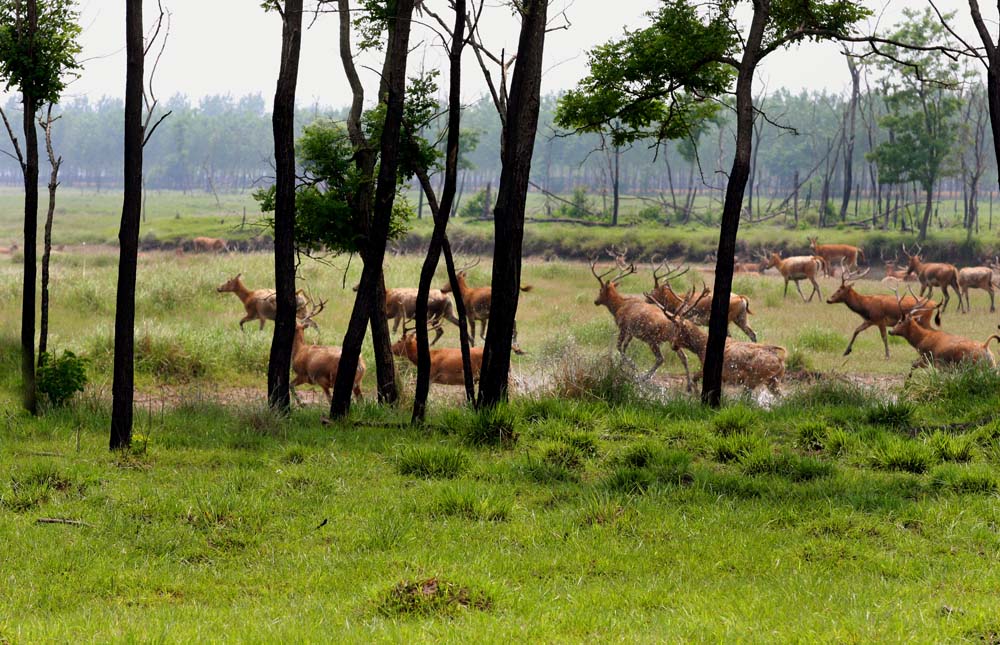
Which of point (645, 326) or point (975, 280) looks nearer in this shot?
point (645, 326)

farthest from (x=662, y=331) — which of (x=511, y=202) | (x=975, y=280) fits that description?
(x=975, y=280)

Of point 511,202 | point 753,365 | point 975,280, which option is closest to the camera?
point 511,202

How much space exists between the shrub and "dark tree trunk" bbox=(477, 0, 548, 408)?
2757 millimetres

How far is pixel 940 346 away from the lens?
17.5 meters

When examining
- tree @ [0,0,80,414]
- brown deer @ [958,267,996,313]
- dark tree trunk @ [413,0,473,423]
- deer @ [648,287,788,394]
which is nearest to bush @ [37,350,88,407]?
tree @ [0,0,80,414]

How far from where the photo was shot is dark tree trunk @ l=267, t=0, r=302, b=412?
12719 mm

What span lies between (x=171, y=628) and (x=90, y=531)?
258 centimetres

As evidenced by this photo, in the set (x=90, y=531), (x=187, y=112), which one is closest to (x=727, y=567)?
(x=90, y=531)

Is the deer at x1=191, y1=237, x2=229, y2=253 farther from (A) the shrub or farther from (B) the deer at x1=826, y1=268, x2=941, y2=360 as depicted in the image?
(A) the shrub

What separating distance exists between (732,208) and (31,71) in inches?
349

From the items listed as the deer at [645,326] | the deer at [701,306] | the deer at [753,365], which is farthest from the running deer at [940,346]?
the deer at [645,326]

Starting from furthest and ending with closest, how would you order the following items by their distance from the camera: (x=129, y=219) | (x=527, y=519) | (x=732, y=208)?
(x=732, y=208), (x=129, y=219), (x=527, y=519)

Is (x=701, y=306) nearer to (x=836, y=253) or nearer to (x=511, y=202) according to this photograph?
(x=511, y=202)

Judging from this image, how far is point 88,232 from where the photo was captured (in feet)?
215
